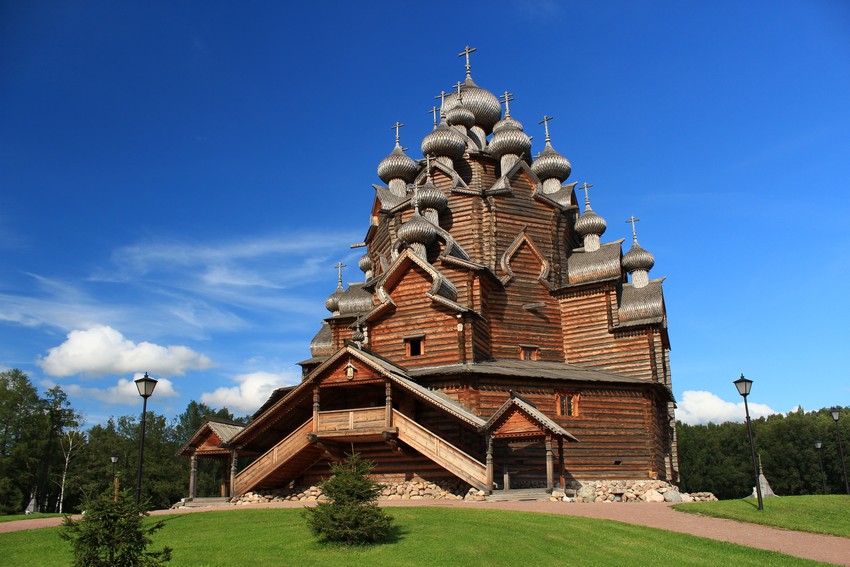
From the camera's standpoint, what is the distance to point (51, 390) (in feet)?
158

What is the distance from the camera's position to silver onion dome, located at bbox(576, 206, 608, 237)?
103 feet

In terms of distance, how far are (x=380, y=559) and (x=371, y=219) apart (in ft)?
80.6

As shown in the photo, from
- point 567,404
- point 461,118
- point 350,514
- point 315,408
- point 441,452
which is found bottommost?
point 350,514

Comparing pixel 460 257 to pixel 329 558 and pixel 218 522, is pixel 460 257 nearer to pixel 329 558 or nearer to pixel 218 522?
pixel 218 522

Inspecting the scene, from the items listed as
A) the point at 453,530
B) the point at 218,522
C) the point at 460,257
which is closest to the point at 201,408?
the point at 460,257

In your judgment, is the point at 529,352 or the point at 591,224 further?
the point at 591,224

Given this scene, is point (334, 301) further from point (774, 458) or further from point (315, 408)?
point (774, 458)

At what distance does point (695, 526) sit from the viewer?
14.4 metres

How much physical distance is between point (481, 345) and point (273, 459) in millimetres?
8647

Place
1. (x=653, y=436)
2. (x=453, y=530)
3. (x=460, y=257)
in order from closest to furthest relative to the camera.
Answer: (x=453, y=530)
(x=653, y=436)
(x=460, y=257)

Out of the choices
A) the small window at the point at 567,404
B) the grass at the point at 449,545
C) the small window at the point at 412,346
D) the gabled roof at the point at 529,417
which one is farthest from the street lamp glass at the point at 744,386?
the small window at the point at 412,346

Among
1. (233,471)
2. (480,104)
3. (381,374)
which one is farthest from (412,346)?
(480,104)

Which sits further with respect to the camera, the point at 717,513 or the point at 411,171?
the point at 411,171

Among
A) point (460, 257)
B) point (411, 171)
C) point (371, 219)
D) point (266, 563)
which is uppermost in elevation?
point (411, 171)
